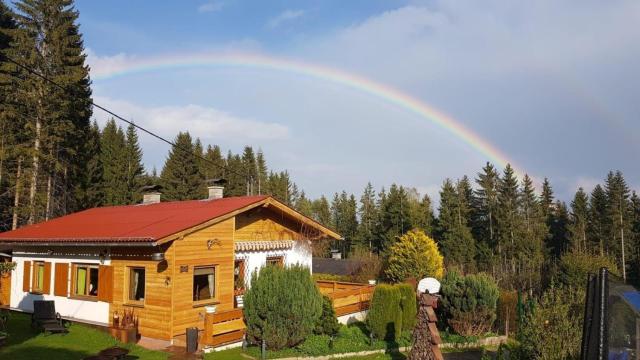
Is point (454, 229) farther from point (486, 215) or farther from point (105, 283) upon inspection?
point (105, 283)

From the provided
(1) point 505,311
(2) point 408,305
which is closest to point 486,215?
(1) point 505,311

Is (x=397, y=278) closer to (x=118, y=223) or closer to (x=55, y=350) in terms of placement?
(x=118, y=223)

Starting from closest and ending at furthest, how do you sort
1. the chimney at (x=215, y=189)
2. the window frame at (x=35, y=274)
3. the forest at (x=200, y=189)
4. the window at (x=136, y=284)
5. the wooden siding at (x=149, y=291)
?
the wooden siding at (x=149, y=291)
the window at (x=136, y=284)
the window frame at (x=35, y=274)
the chimney at (x=215, y=189)
the forest at (x=200, y=189)

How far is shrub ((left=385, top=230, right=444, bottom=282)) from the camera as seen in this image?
22.5 meters

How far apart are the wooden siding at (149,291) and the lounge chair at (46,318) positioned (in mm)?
1413

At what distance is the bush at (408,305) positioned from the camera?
15.3 m

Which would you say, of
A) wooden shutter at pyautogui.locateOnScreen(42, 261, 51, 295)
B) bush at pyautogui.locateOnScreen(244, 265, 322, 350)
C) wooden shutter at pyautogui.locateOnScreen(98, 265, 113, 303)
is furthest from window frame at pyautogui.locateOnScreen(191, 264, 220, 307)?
wooden shutter at pyautogui.locateOnScreen(42, 261, 51, 295)

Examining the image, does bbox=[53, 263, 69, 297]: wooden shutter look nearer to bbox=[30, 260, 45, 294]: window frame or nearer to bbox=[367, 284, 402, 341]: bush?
bbox=[30, 260, 45, 294]: window frame

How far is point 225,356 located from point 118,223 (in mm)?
7303

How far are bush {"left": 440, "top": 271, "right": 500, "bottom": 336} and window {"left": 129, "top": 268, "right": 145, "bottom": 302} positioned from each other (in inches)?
364

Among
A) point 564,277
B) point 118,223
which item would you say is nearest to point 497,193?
point 564,277

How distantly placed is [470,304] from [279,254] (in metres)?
6.99

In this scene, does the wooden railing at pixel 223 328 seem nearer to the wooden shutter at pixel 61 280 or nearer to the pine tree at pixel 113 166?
the wooden shutter at pixel 61 280

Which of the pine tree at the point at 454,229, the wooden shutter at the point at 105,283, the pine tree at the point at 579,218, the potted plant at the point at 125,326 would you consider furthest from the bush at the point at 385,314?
the pine tree at the point at 579,218
